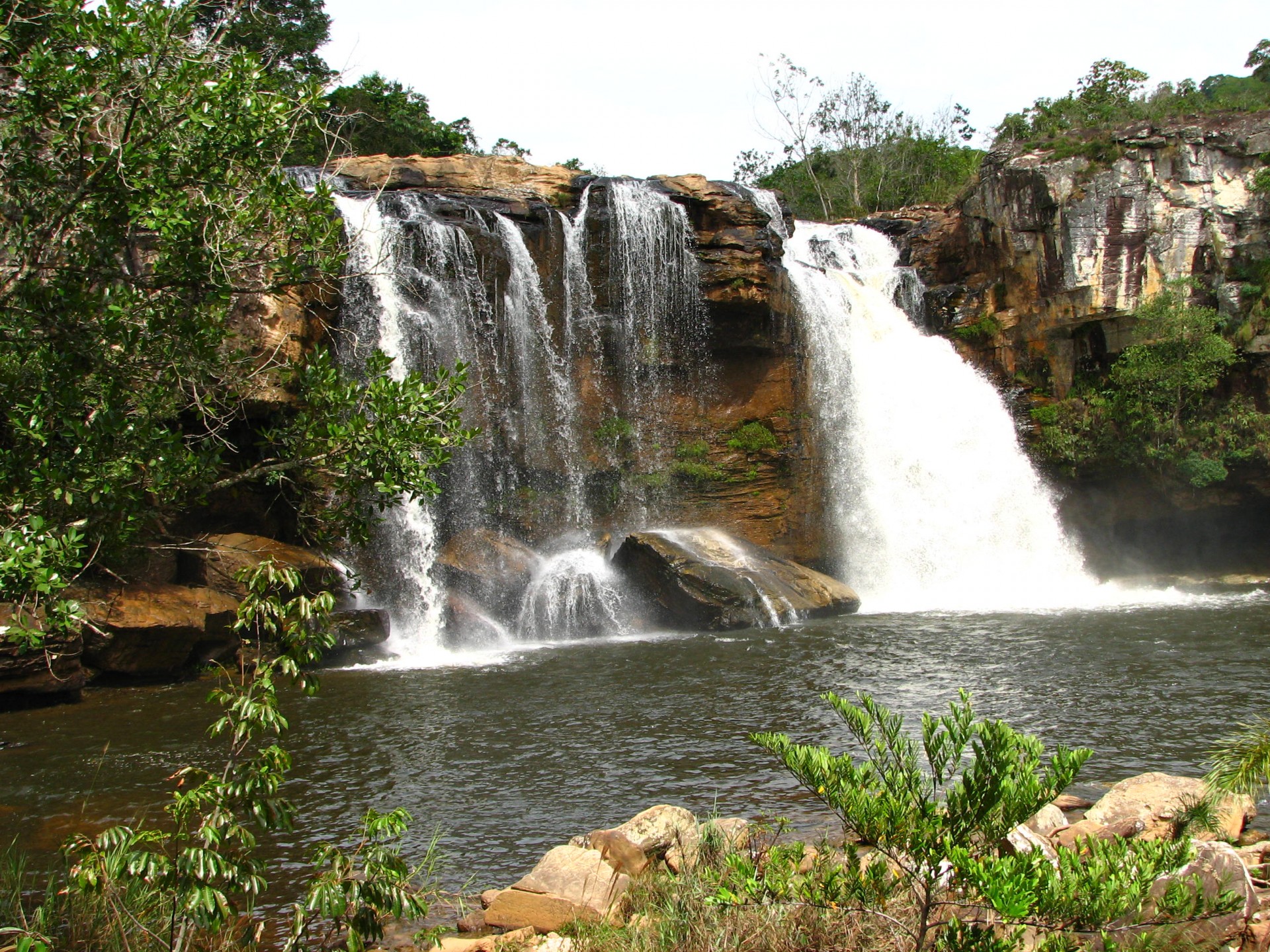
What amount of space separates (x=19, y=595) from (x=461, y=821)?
436 cm

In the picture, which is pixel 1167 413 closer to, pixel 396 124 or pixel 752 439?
pixel 752 439

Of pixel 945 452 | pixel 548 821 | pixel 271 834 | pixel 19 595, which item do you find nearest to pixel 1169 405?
pixel 945 452

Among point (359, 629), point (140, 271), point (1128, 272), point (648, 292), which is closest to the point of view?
point (140, 271)

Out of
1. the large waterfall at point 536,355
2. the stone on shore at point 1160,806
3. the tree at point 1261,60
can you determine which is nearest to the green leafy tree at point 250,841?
the stone on shore at point 1160,806

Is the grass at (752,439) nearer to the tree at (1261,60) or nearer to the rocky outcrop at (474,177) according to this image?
the rocky outcrop at (474,177)

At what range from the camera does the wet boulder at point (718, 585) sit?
60.7 ft

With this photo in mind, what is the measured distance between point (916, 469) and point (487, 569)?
1139cm

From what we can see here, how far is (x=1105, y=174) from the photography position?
2544cm

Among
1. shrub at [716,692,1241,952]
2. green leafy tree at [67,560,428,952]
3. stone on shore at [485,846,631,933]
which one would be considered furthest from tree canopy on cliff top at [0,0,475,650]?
shrub at [716,692,1241,952]

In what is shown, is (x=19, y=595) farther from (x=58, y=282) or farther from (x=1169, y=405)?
(x=1169, y=405)

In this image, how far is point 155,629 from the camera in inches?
563

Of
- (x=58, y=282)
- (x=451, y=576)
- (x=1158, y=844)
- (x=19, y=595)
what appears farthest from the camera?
(x=451, y=576)

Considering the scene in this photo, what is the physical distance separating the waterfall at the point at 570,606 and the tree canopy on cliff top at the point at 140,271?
12.8m

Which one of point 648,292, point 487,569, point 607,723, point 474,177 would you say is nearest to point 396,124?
point 474,177
